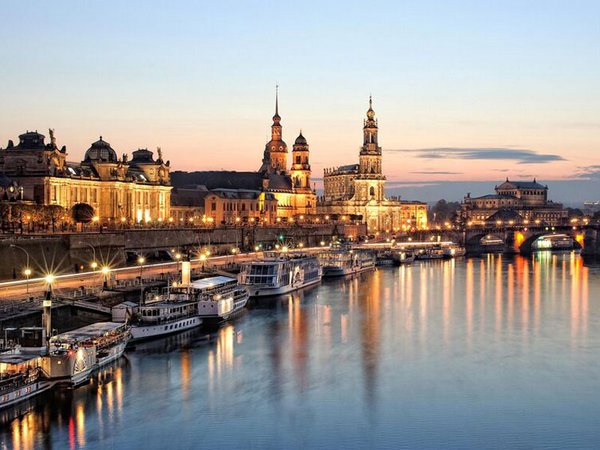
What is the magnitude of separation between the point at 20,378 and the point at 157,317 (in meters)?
12.8

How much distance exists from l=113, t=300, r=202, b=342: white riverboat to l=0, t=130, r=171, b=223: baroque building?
32.3 meters

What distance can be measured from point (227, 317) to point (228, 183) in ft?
272

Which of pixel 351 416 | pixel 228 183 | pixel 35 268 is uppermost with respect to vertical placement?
pixel 228 183

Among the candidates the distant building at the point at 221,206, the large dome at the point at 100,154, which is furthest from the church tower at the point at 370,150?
the large dome at the point at 100,154

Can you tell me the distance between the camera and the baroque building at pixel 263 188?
379ft

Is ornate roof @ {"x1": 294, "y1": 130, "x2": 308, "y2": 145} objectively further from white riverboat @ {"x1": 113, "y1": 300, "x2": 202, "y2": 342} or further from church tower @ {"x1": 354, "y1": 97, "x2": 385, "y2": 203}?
white riverboat @ {"x1": 113, "y1": 300, "x2": 202, "y2": 342}

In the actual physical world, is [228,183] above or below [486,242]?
above

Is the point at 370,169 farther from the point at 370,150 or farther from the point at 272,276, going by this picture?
the point at 272,276

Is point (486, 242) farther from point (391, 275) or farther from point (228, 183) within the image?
point (391, 275)

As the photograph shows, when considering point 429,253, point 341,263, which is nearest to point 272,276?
point 341,263

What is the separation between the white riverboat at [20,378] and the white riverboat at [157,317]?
9.58 m

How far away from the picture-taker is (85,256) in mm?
63562

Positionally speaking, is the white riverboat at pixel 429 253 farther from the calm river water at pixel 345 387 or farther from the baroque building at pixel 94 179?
the calm river water at pixel 345 387

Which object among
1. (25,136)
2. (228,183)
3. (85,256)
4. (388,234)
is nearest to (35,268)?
(85,256)
